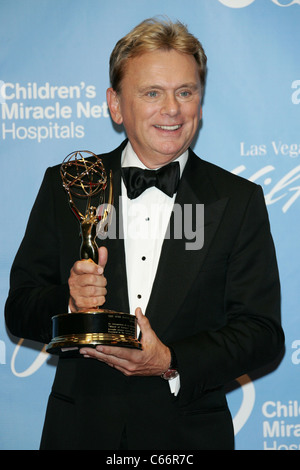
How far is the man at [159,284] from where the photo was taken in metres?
2.36

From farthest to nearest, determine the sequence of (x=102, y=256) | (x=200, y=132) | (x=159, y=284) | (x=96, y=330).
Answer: (x=200, y=132)
(x=159, y=284)
(x=102, y=256)
(x=96, y=330)

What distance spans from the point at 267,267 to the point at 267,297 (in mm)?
109

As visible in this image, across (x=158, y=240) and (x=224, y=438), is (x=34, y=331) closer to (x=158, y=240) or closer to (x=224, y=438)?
(x=158, y=240)

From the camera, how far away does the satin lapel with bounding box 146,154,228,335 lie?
2.41m

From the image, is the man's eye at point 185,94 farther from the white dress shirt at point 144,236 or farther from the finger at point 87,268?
the finger at point 87,268

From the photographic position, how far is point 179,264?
247 cm

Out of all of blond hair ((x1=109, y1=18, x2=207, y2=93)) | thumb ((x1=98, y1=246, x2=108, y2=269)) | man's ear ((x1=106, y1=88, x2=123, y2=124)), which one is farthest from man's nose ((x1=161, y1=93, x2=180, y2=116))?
thumb ((x1=98, y1=246, x2=108, y2=269))

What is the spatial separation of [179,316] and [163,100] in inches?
31.5

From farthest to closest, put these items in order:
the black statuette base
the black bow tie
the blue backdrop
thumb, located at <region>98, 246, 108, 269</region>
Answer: the blue backdrop → the black bow tie → thumb, located at <region>98, 246, 108, 269</region> → the black statuette base

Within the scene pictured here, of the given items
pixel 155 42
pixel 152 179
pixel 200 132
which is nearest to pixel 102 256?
pixel 152 179

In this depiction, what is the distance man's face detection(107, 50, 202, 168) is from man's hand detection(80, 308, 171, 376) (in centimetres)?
74

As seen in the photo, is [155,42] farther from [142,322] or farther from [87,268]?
[142,322]

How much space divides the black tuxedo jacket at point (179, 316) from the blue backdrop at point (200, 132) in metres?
0.86

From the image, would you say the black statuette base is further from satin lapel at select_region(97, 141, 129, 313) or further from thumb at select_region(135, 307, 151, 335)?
satin lapel at select_region(97, 141, 129, 313)
